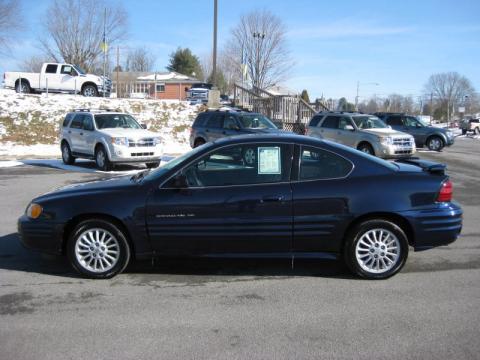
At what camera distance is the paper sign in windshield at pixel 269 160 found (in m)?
5.02

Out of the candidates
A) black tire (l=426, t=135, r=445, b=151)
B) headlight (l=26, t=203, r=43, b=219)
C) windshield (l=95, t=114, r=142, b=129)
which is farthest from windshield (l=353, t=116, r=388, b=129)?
headlight (l=26, t=203, r=43, b=219)

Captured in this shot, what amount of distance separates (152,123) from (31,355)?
918 inches

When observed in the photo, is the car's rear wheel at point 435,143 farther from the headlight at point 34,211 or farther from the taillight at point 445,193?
the headlight at point 34,211

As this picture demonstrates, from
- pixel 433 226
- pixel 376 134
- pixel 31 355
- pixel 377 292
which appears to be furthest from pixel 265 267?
pixel 376 134

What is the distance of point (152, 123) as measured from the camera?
2620cm

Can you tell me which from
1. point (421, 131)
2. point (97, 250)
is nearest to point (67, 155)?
point (97, 250)

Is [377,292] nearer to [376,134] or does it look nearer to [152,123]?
[376,134]

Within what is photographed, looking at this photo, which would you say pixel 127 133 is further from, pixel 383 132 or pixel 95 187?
pixel 95 187

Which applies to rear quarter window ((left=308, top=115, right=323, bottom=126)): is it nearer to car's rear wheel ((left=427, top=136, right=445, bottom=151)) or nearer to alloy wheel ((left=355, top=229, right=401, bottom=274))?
car's rear wheel ((left=427, top=136, right=445, bottom=151))

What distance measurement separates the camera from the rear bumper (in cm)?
503

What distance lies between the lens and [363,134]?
16953mm

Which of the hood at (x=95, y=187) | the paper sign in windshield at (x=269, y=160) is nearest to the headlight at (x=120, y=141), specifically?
the hood at (x=95, y=187)

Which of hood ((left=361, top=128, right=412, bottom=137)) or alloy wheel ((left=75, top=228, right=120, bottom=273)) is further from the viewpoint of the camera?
hood ((left=361, top=128, right=412, bottom=137))

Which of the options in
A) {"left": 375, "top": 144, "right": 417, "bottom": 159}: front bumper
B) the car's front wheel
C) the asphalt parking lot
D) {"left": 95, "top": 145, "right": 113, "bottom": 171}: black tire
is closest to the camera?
the asphalt parking lot
